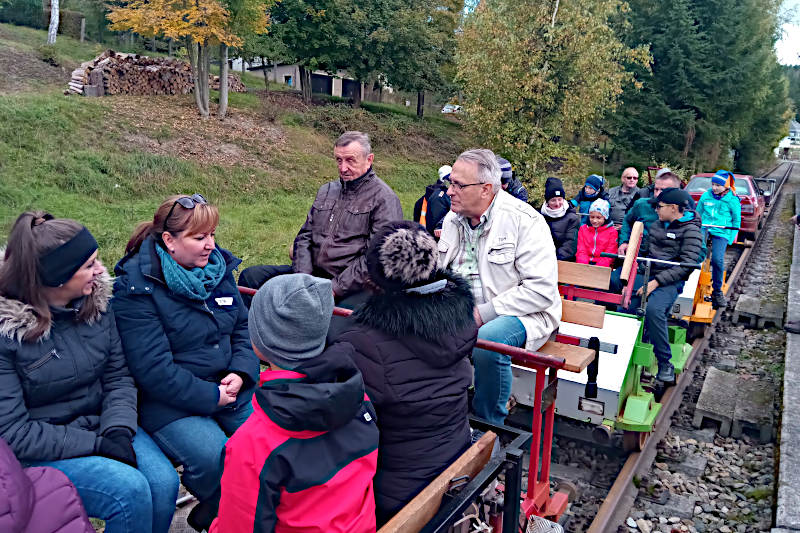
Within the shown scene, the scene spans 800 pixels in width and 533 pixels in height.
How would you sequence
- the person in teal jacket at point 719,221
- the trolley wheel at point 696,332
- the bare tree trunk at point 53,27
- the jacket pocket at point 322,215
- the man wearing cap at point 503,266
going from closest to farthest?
the man wearing cap at point 503,266
the jacket pocket at point 322,215
the trolley wheel at point 696,332
the person in teal jacket at point 719,221
the bare tree trunk at point 53,27

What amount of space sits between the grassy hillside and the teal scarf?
5.18 m

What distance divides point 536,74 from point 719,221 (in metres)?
7.59

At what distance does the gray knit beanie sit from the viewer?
1.97 metres

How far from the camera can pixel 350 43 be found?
25109 mm

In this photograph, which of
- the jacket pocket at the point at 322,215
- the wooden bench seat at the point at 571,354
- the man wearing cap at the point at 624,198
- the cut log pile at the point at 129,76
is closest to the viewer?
the wooden bench seat at the point at 571,354

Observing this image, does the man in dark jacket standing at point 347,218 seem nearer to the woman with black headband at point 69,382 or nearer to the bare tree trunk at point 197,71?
the woman with black headband at point 69,382

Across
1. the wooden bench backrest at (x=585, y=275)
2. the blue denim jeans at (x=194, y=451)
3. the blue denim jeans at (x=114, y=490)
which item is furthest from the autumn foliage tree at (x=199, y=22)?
the blue denim jeans at (x=114, y=490)

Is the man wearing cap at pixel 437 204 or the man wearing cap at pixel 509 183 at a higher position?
the man wearing cap at pixel 509 183

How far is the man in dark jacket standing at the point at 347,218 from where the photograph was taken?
455cm

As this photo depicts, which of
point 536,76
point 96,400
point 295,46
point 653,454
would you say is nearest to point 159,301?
point 96,400

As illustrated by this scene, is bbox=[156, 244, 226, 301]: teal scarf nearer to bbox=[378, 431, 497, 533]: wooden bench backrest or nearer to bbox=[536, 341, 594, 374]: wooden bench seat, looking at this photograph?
bbox=[378, 431, 497, 533]: wooden bench backrest

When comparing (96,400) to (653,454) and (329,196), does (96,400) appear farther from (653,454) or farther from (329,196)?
(653,454)

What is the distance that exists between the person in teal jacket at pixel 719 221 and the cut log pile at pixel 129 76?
50.4ft

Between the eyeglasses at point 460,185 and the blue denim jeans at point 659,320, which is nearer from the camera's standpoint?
the eyeglasses at point 460,185
